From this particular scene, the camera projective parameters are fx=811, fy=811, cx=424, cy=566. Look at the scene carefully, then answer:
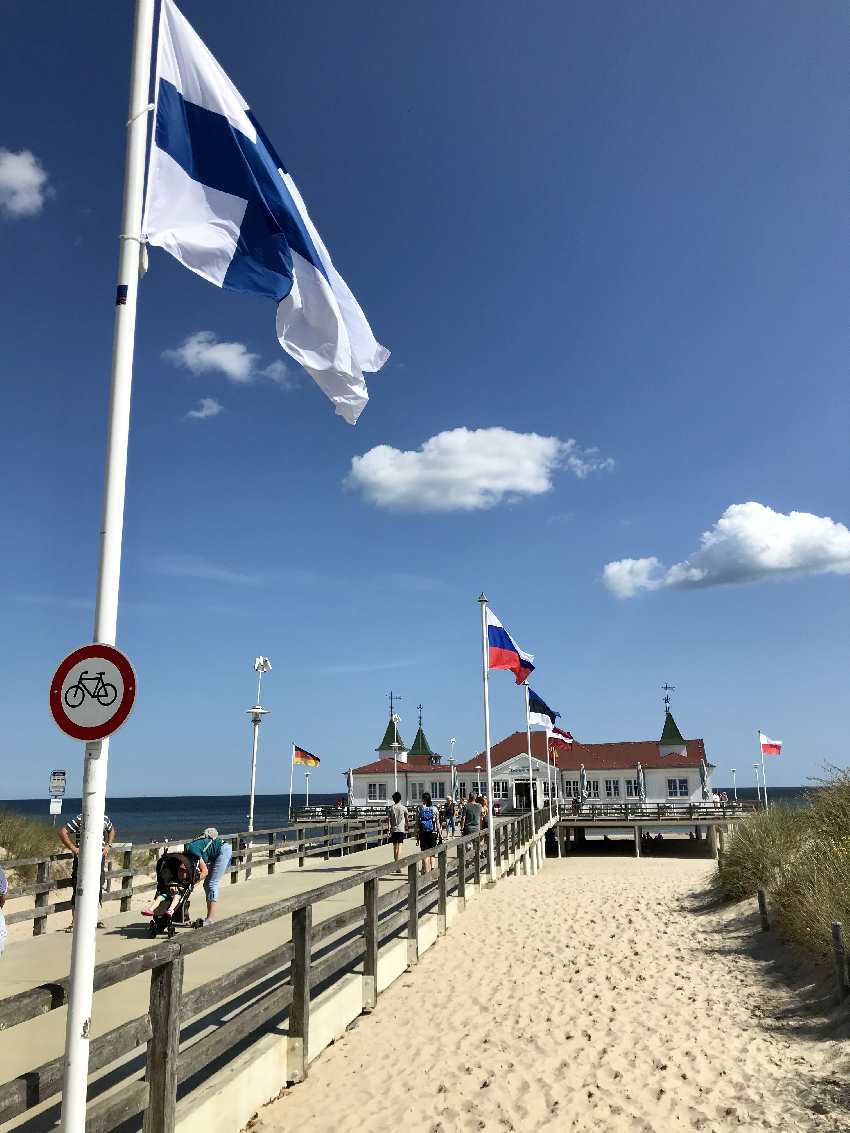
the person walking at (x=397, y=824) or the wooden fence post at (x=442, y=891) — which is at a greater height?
the person walking at (x=397, y=824)

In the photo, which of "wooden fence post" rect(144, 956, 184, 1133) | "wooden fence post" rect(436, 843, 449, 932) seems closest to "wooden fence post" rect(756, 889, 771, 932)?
"wooden fence post" rect(436, 843, 449, 932)

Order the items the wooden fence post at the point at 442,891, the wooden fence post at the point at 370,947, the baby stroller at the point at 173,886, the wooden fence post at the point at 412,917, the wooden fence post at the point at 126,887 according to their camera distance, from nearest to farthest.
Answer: the wooden fence post at the point at 370,947
the baby stroller at the point at 173,886
the wooden fence post at the point at 412,917
the wooden fence post at the point at 126,887
the wooden fence post at the point at 442,891

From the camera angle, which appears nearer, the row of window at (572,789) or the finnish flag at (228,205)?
the finnish flag at (228,205)

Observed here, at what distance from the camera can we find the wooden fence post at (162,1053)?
13.0 feet

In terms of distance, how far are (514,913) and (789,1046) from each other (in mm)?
6835

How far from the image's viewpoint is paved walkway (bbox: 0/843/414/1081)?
5.38m

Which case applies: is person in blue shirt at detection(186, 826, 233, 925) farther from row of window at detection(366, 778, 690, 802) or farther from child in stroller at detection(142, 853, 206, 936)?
row of window at detection(366, 778, 690, 802)

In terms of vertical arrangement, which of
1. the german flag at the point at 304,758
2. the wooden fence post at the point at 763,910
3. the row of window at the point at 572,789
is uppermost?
the german flag at the point at 304,758

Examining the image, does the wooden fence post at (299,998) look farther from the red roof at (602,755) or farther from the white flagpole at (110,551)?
the red roof at (602,755)

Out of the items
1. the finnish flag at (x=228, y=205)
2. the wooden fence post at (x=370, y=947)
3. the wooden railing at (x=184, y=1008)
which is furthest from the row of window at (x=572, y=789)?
the finnish flag at (x=228, y=205)

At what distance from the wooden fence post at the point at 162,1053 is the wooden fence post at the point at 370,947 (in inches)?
143

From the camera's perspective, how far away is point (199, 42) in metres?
4.64

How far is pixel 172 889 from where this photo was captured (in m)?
8.90

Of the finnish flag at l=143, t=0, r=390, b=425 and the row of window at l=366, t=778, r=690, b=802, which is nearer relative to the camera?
the finnish flag at l=143, t=0, r=390, b=425
